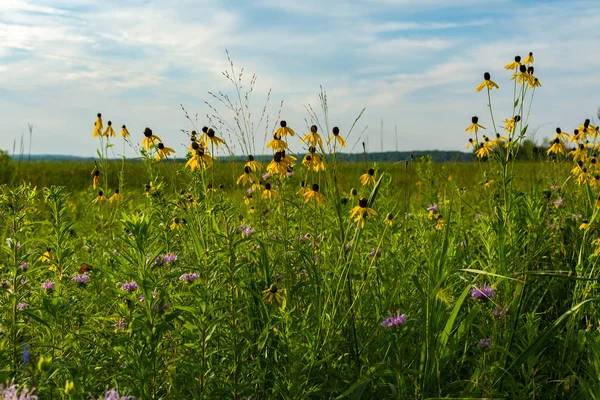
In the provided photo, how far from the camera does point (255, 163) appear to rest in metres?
3.18

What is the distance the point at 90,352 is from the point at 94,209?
8.80 feet

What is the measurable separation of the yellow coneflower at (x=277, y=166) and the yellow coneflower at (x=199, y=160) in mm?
338

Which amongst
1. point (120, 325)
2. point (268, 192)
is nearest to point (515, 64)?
point (268, 192)

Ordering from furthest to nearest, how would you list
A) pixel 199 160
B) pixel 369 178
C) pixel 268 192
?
1. pixel 268 192
2. pixel 369 178
3. pixel 199 160

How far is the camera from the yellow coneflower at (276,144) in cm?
329

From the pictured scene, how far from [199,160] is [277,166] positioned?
438 millimetres

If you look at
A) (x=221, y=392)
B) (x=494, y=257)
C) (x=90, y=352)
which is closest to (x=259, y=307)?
(x=221, y=392)

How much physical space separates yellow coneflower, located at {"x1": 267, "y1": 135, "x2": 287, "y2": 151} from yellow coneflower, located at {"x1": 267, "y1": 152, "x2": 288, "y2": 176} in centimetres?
13

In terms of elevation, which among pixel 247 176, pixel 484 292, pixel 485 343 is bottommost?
pixel 485 343

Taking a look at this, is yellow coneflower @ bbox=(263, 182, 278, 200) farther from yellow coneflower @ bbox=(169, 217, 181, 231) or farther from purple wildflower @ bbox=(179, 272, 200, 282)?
purple wildflower @ bbox=(179, 272, 200, 282)

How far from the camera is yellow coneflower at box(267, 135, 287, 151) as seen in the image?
129 inches

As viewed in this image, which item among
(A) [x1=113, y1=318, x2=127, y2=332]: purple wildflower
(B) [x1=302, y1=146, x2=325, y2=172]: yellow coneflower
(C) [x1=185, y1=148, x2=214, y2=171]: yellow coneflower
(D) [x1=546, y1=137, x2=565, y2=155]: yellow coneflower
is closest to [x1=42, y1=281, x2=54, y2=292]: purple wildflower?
(A) [x1=113, y1=318, x2=127, y2=332]: purple wildflower

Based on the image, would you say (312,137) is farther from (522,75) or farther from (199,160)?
(522,75)

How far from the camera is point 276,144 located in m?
3.31
